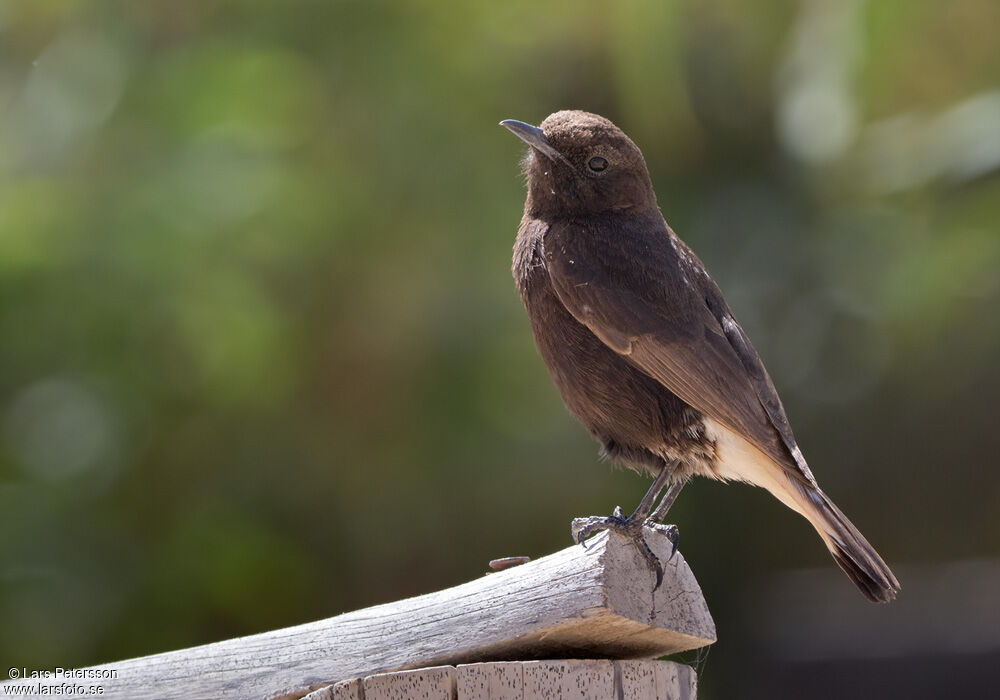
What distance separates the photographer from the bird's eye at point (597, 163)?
374 cm

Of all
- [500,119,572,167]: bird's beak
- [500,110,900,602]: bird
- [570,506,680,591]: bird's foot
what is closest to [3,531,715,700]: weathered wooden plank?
[570,506,680,591]: bird's foot

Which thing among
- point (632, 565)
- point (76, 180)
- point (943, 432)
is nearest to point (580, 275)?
point (632, 565)

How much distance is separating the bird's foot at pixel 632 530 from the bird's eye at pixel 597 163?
1.20 metres

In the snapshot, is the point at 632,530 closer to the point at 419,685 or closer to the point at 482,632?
Result: the point at 482,632

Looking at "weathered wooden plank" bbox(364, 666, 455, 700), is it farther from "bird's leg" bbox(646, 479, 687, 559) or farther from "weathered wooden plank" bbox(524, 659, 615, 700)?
"bird's leg" bbox(646, 479, 687, 559)

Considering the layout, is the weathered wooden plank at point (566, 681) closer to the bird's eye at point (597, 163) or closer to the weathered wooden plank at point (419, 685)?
the weathered wooden plank at point (419, 685)

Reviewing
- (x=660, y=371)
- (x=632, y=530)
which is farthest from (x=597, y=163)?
(x=632, y=530)

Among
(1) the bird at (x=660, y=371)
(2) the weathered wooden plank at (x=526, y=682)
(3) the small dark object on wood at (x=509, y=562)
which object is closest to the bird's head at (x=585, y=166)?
(1) the bird at (x=660, y=371)

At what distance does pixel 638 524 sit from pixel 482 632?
24.1 inches

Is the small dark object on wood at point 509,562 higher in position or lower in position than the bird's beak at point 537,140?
lower

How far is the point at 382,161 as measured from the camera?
6.82 metres

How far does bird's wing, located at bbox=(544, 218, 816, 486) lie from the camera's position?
336 centimetres

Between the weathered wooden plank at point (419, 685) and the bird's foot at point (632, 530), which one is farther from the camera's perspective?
the bird's foot at point (632, 530)

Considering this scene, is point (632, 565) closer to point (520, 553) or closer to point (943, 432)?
point (520, 553)
